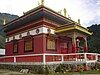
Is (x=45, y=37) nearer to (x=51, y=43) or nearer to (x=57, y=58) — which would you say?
(x=51, y=43)

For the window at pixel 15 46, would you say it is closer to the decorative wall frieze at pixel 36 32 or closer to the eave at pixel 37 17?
the decorative wall frieze at pixel 36 32

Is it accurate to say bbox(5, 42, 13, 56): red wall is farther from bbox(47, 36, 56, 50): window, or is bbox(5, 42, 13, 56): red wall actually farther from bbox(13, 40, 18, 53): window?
bbox(47, 36, 56, 50): window

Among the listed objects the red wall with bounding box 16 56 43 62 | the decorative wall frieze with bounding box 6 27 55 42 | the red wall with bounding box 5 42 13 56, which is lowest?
the red wall with bounding box 16 56 43 62

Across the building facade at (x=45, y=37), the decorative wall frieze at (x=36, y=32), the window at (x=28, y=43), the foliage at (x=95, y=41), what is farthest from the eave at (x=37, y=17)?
the foliage at (x=95, y=41)

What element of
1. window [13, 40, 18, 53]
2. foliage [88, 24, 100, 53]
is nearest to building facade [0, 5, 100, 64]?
window [13, 40, 18, 53]

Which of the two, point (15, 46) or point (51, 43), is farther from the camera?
point (15, 46)

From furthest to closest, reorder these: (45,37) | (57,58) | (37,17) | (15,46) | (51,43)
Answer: (15,46) < (51,43) < (37,17) < (45,37) < (57,58)

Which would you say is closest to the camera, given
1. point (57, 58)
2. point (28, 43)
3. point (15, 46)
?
point (57, 58)

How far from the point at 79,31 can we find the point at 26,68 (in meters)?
6.74

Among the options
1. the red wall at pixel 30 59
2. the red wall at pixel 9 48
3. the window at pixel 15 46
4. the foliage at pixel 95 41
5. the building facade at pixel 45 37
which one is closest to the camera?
the red wall at pixel 30 59

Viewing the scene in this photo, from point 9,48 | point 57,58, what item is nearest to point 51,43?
point 57,58

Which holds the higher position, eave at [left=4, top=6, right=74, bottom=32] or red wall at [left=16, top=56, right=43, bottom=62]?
eave at [left=4, top=6, right=74, bottom=32]

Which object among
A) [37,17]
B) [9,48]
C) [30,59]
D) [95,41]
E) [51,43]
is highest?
[37,17]

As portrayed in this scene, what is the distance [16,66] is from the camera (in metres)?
21.4
